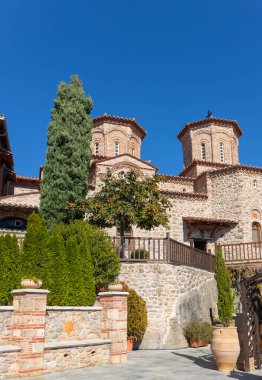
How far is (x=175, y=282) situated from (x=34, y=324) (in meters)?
5.94

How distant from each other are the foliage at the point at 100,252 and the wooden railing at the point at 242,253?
8811mm

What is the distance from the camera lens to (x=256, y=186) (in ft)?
70.4

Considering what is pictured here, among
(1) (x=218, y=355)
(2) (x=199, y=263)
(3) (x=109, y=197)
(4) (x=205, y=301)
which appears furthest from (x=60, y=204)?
(1) (x=218, y=355)

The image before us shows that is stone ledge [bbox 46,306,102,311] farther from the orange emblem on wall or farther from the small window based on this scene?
the small window

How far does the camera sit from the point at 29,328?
275 inches

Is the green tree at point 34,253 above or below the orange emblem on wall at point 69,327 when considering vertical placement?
above

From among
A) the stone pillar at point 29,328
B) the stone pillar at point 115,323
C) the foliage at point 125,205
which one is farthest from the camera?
the foliage at point 125,205

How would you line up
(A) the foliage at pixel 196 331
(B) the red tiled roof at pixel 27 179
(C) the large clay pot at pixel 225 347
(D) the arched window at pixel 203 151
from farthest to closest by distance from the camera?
1. (D) the arched window at pixel 203 151
2. (B) the red tiled roof at pixel 27 179
3. (A) the foliage at pixel 196 331
4. (C) the large clay pot at pixel 225 347

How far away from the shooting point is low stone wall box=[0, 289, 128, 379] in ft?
22.5

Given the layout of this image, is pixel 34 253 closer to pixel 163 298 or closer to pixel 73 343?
pixel 73 343

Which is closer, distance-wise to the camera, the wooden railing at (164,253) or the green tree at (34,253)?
the green tree at (34,253)

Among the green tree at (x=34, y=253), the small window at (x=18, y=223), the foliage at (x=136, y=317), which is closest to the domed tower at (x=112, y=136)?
the small window at (x=18, y=223)

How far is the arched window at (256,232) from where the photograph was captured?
67.9ft

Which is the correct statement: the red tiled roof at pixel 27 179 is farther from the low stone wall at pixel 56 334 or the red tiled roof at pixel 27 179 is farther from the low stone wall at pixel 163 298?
the low stone wall at pixel 56 334
